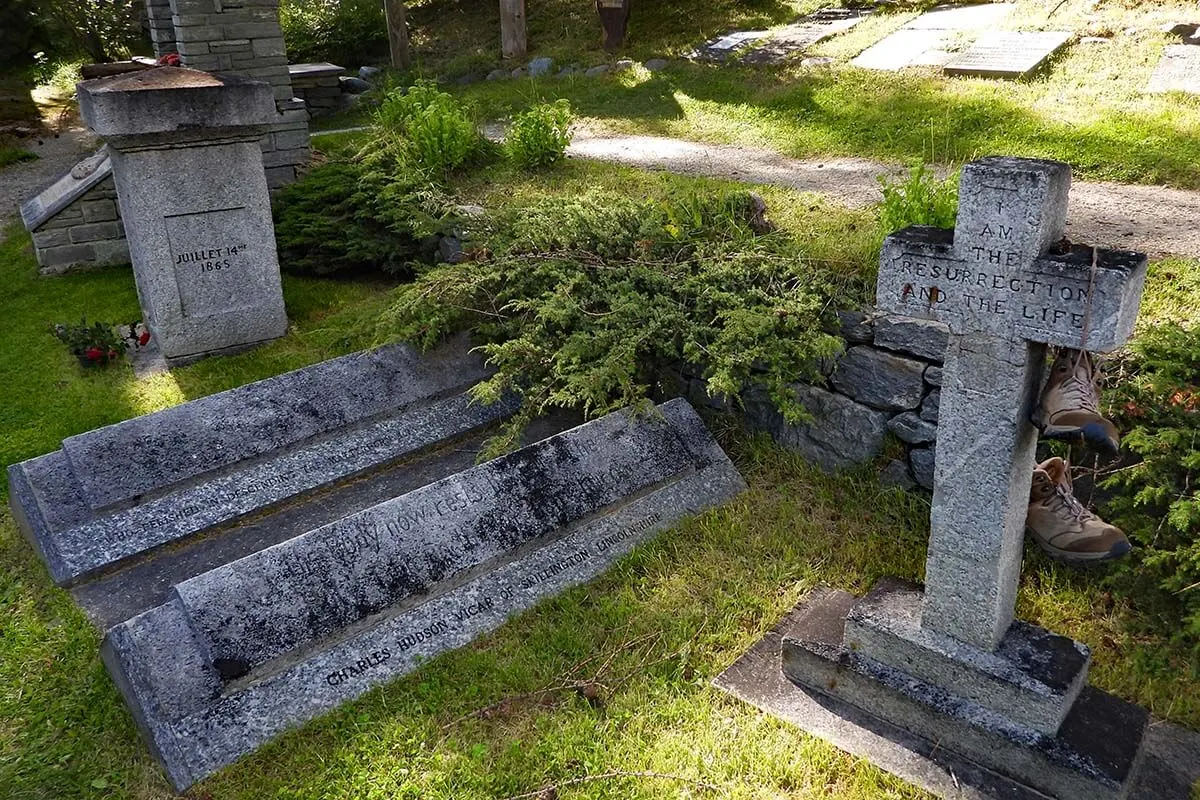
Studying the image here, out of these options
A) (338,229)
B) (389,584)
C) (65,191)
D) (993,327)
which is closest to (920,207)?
(993,327)

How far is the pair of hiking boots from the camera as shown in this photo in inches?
101

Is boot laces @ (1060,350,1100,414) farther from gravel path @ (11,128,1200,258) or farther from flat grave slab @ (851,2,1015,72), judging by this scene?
flat grave slab @ (851,2,1015,72)

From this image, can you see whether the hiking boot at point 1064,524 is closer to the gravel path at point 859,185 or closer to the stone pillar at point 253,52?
the gravel path at point 859,185

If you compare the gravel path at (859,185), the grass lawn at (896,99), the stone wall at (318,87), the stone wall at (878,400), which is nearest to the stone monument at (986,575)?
the stone wall at (878,400)

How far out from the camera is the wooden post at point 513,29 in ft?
42.9

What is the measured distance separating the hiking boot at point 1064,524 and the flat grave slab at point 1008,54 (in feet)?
20.4

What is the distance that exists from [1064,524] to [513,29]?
473 inches

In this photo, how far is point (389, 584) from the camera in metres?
3.50

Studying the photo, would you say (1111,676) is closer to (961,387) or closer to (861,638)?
(861,638)

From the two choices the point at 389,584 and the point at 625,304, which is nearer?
the point at 389,584

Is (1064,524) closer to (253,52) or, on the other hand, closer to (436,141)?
(436,141)

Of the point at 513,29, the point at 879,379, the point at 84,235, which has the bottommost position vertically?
the point at 879,379

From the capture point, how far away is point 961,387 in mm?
2723

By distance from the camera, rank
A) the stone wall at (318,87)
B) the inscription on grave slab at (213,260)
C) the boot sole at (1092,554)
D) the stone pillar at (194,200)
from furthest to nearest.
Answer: the stone wall at (318,87) < the inscription on grave slab at (213,260) < the stone pillar at (194,200) < the boot sole at (1092,554)
